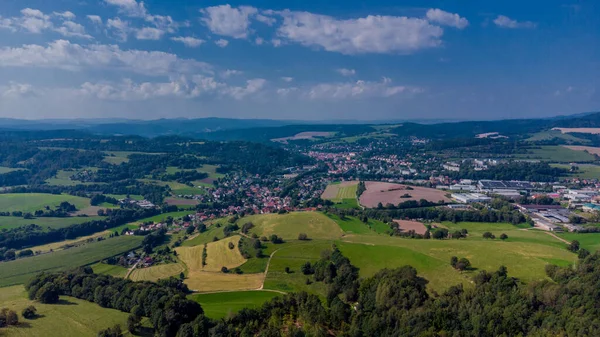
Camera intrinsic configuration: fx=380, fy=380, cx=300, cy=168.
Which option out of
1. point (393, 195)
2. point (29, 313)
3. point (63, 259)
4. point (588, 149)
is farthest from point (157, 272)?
point (588, 149)

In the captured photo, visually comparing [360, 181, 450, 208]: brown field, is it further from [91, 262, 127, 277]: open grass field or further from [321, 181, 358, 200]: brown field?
[91, 262, 127, 277]: open grass field

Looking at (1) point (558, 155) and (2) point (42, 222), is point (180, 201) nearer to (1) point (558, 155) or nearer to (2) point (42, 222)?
(2) point (42, 222)

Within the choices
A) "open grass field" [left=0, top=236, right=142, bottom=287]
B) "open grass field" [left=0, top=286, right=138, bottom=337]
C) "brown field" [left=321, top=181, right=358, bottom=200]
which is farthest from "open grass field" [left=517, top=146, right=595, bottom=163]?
"open grass field" [left=0, top=286, right=138, bottom=337]

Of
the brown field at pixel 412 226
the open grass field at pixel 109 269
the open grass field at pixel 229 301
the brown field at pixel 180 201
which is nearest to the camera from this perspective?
the open grass field at pixel 229 301

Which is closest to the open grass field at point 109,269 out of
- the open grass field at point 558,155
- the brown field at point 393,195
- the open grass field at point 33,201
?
the open grass field at point 33,201

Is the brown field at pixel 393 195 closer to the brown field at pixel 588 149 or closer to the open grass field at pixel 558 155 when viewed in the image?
the open grass field at pixel 558 155
